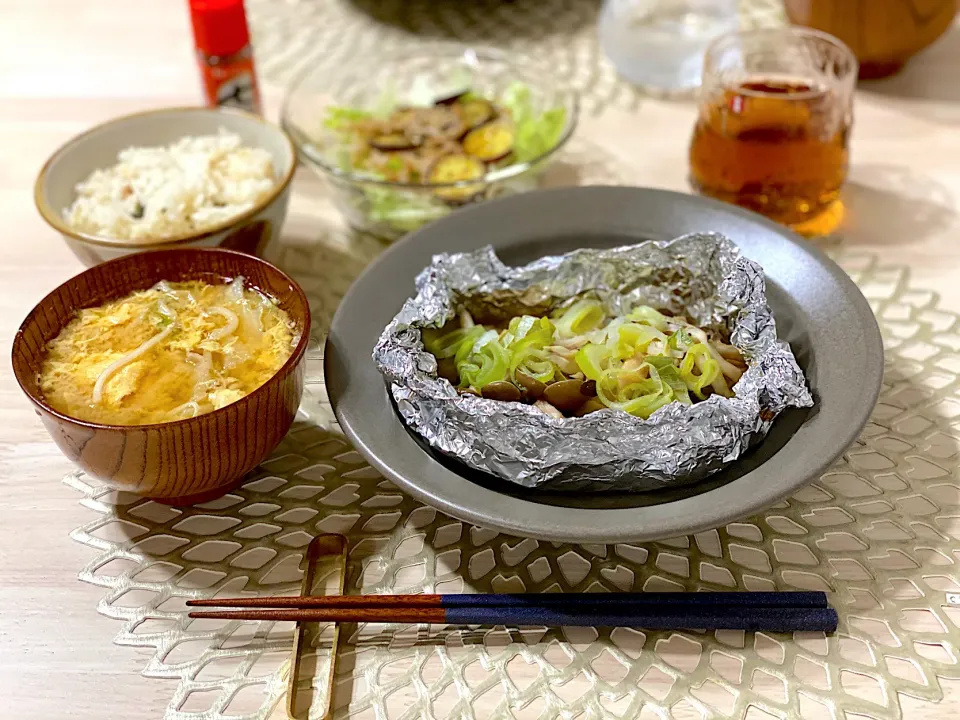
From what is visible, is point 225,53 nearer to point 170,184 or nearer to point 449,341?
point 170,184

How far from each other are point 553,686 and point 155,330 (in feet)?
1.98

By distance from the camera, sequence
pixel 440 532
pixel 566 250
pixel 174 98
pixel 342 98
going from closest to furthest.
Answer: pixel 440 532
pixel 566 250
pixel 342 98
pixel 174 98

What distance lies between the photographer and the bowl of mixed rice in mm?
1287

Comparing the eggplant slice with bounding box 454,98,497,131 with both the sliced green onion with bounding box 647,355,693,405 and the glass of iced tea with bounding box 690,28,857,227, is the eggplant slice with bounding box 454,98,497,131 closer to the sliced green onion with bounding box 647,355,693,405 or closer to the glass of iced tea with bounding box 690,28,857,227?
the glass of iced tea with bounding box 690,28,857,227

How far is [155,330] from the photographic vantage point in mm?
1102

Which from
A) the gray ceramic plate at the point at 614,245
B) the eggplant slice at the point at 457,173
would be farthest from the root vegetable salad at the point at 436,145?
the gray ceramic plate at the point at 614,245

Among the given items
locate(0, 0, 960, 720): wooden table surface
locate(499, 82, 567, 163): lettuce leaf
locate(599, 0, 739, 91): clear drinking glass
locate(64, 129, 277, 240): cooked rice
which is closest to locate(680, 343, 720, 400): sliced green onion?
locate(0, 0, 960, 720): wooden table surface

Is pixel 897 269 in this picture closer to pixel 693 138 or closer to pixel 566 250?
pixel 693 138

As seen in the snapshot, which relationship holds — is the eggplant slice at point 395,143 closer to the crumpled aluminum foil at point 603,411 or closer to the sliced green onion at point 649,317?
the crumpled aluminum foil at point 603,411

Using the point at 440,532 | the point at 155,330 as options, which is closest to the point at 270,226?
the point at 155,330

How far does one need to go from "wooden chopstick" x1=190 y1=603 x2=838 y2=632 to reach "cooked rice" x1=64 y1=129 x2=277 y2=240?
1.96ft

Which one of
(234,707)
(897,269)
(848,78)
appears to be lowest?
(234,707)

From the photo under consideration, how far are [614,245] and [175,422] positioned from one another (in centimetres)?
64

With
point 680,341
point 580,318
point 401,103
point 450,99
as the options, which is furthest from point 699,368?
point 401,103
